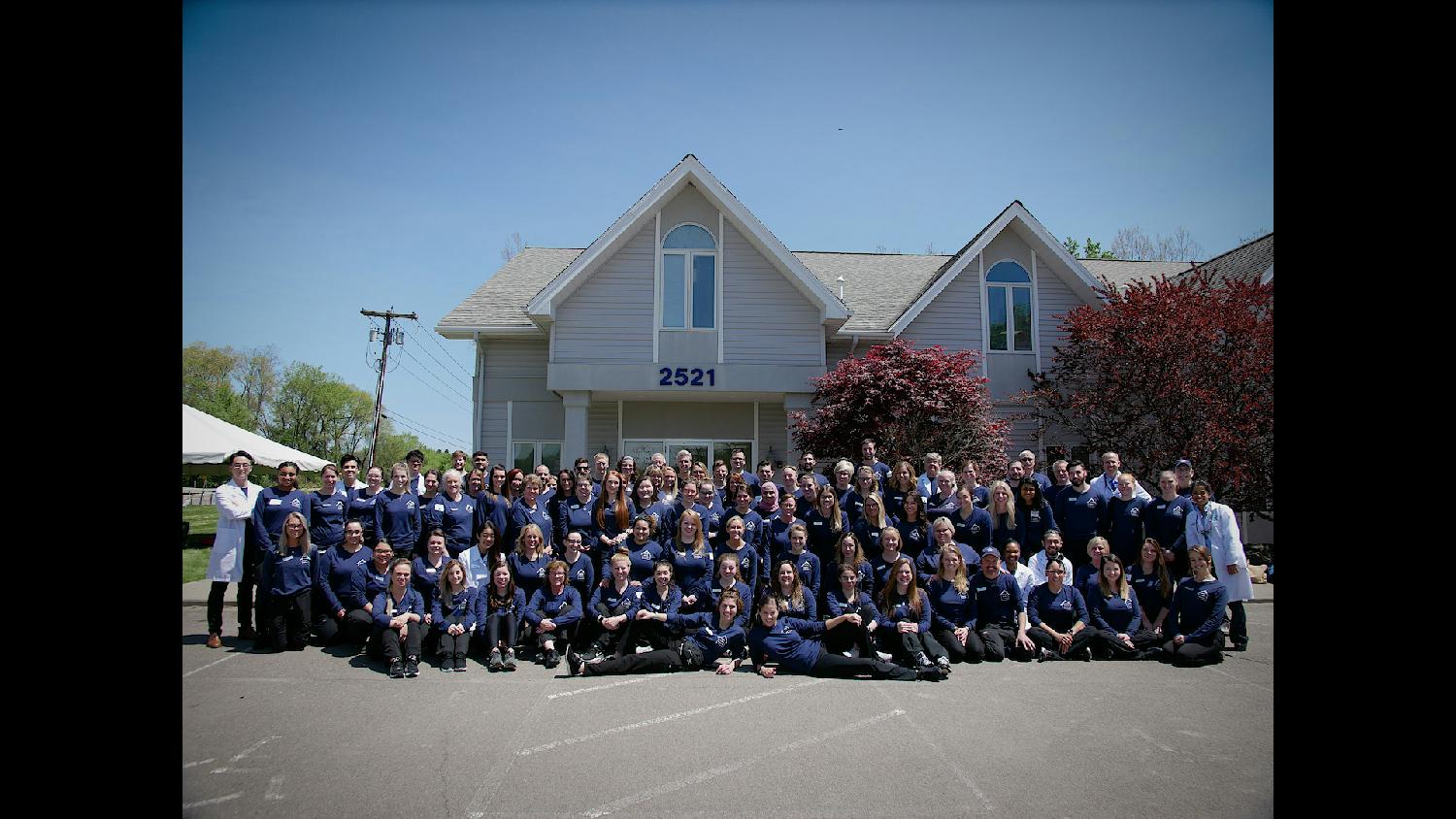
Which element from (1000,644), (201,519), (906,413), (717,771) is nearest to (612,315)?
(906,413)

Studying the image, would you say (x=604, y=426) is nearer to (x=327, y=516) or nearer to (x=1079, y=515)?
(x=327, y=516)

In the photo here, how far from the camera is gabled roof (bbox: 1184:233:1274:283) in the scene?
1712 centimetres

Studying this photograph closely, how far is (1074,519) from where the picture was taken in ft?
30.1

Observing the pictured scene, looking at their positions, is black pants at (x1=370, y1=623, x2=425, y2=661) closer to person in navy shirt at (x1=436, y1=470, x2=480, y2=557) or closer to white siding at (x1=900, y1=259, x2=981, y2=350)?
person in navy shirt at (x1=436, y1=470, x2=480, y2=557)

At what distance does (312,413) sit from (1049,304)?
6044cm

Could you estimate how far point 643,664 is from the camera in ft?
24.6

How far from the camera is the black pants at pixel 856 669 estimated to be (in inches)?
287

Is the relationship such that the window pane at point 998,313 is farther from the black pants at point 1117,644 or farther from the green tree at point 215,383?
the green tree at point 215,383

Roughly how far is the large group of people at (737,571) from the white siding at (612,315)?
5786mm

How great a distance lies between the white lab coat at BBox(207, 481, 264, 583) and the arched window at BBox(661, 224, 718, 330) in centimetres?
836

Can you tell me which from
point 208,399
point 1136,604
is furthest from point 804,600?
point 208,399

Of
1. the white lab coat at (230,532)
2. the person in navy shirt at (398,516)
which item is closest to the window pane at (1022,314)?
the person in navy shirt at (398,516)

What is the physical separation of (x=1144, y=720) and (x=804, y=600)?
3.18m

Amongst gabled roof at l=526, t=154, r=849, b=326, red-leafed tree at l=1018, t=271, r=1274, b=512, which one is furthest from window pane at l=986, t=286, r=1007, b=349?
gabled roof at l=526, t=154, r=849, b=326
